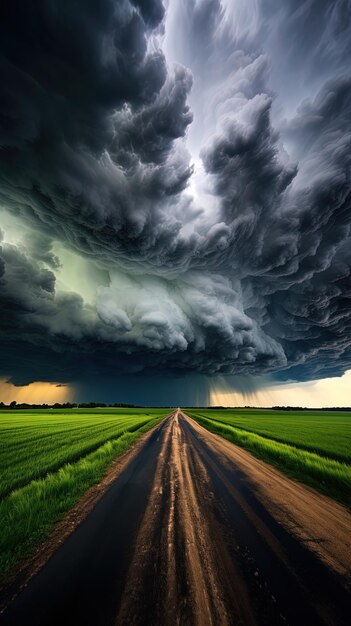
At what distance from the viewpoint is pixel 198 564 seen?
4559 mm

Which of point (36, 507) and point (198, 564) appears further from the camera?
point (36, 507)

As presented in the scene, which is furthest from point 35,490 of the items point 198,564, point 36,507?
point 198,564

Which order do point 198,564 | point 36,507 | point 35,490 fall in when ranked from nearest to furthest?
1. point 198,564
2. point 36,507
3. point 35,490

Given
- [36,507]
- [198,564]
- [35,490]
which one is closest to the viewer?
[198,564]

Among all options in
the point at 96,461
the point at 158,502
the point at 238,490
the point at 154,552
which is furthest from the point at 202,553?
the point at 96,461

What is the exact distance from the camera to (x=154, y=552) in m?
5.00

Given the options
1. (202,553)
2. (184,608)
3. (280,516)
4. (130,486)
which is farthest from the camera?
(130,486)

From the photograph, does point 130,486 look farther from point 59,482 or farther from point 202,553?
point 202,553

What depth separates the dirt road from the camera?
3523mm

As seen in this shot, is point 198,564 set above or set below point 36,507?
below

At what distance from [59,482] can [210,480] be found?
5.22 metres

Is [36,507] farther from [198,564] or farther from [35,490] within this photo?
[198,564]

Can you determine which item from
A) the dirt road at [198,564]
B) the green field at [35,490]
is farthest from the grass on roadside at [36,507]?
the dirt road at [198,564]

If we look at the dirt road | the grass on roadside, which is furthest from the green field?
the dirt road
